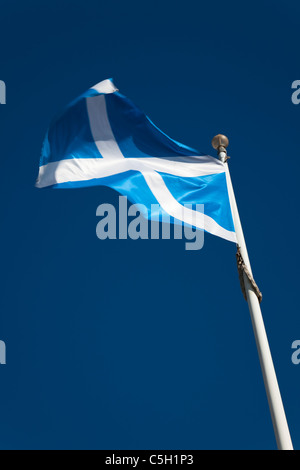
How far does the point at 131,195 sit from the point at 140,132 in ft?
5.88

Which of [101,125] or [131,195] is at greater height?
[101,125]

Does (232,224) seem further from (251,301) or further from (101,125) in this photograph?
(101,125)

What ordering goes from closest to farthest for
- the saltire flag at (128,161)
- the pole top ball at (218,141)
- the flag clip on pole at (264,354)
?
the flag clip on pole at (264,354)
the saltire flag at (128,161)
the pole top ball at (218,141)

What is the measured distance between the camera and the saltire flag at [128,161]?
457 inches

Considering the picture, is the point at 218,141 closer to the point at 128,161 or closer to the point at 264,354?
the point at 128,161

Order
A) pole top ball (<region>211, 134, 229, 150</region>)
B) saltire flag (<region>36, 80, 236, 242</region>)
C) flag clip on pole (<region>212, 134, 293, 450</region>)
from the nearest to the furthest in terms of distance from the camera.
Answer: flag clip on pole (<region>212, 134, 293, 450</region>) < saltire flag (<region>36, 80, 236, 242</region>) < pole top ball (<region>211, 134, 229, 150</region>)

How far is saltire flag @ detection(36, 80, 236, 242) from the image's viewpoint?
38.1 ft

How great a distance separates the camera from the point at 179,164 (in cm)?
1247

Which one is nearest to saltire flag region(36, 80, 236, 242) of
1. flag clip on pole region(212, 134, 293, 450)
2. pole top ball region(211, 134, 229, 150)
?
pole top ball region(211, 134, 229, 150)

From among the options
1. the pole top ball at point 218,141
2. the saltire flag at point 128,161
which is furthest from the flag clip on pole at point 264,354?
the pole top ball at point 218,141

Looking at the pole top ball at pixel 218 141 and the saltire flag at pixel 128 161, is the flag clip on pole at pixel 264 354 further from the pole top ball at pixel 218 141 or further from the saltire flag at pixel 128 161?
the pole top ball at pixel 218 141

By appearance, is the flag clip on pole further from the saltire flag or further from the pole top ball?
the pole top ball
